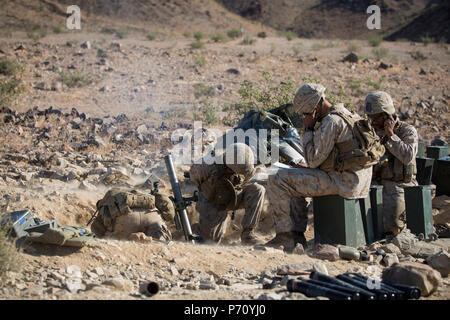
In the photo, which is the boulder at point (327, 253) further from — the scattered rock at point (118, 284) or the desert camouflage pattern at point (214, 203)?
the scattered rock at point (118, 284)

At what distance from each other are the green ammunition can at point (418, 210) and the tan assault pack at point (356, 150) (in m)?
0.69

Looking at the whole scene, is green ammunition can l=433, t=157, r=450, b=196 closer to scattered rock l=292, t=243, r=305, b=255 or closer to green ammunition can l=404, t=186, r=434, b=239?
green ammunition can l=404, t=186, r=434, b=239

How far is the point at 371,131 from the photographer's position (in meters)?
5.36

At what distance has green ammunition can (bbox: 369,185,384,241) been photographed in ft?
19.3

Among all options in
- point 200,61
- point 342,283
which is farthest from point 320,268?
point 200,61

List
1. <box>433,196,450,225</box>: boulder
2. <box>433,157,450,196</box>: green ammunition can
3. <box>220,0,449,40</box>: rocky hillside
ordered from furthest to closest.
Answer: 1. <box>220,0,449,40</box>: rocky hillside
2. <box>433,157,450,196</box>: green ammunition can
3. <box>433,196,450,225</box>: boulder

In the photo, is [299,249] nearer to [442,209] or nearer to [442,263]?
[442,263]

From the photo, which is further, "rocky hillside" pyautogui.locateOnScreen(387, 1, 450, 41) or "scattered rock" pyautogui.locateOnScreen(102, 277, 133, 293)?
"rocky hillside" pyautogui.locateOnScreen(387, 1, 450, 41)

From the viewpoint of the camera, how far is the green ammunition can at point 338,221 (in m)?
5.38

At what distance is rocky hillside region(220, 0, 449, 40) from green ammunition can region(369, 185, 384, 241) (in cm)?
3198

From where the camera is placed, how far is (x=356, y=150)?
5254mm

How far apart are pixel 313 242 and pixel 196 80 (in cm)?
997

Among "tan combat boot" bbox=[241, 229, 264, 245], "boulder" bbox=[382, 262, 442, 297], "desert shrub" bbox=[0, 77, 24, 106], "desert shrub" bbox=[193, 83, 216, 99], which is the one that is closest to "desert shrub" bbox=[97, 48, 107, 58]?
"desert shrub" bbox=[193, 83, 216, 99]
